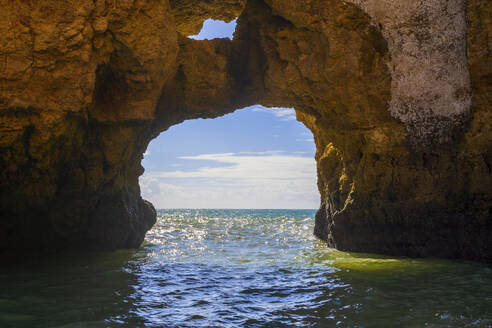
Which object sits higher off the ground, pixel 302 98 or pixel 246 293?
pixel 302 98

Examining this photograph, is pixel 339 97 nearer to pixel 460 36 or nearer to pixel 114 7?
pixel 460 36

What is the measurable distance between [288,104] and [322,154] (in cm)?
324

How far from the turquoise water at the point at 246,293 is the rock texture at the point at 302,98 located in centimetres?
134

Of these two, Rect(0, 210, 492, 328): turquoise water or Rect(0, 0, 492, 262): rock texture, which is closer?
Rect(0, 210, 492, 328): turquoise water

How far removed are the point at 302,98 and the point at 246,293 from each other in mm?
7134

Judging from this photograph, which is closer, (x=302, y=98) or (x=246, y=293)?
(x=246, y=293)

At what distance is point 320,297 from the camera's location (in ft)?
18.7

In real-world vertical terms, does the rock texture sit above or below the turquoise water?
above

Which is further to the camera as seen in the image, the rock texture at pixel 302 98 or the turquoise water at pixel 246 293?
the rock texture at pixel 302 98

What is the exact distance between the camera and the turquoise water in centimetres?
460

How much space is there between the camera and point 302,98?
11.6m

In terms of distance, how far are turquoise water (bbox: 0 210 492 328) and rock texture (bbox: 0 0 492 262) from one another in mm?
1337

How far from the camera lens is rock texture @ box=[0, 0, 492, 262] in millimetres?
7719

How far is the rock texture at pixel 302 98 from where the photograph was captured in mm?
7719
